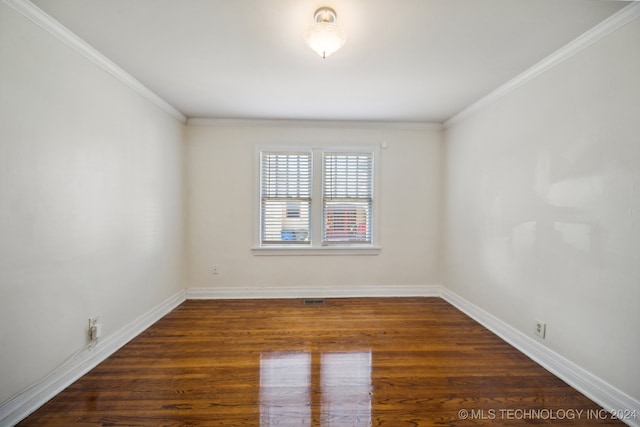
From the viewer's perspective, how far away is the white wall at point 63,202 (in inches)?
63.6

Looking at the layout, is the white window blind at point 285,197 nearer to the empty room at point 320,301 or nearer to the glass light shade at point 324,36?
the empty room at point 320,301

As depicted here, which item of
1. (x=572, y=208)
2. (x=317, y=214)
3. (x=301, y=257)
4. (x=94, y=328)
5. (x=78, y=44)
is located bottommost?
(x=94, y=328)

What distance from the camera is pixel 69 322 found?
6.59 ft

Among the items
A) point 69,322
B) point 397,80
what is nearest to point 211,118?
point 397,80

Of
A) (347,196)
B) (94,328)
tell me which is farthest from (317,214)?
(94,328)

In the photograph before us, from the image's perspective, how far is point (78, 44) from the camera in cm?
205

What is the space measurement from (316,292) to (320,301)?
7.7 inches

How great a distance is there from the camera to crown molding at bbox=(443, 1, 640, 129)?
1711 millimetres

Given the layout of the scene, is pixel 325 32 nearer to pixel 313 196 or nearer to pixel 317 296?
pixel 313 196

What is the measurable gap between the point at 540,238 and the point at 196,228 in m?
3.92

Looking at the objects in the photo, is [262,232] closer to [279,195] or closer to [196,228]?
[279,195]

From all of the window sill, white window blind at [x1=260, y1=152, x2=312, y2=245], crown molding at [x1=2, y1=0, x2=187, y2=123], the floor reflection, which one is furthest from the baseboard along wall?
crown molding at [x1=2, y1=0, x2=187, y2=123]

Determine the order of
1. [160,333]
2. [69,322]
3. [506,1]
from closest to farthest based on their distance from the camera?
1. [506,1]
2. [69,322]
3. [160,333]

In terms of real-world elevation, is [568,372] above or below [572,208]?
below
